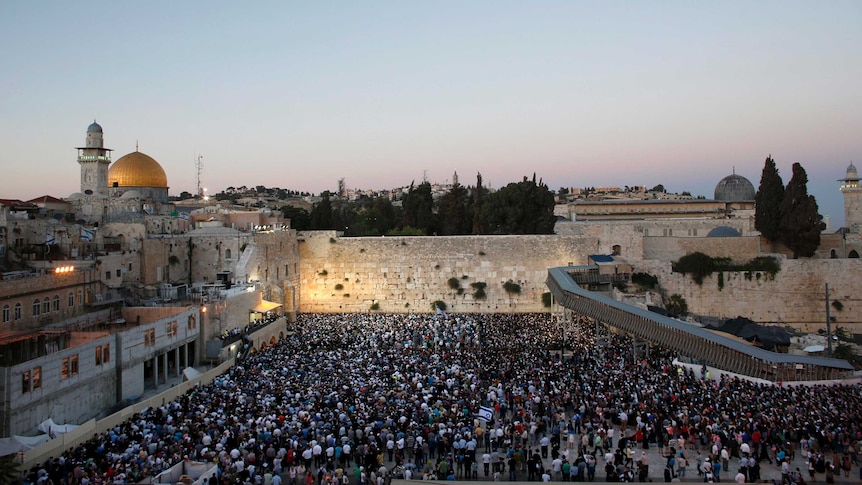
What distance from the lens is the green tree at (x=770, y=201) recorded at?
28.6 metres

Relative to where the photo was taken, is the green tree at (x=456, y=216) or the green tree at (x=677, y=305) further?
the green tree at (x=456, y=216)

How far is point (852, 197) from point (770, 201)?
9.49 m

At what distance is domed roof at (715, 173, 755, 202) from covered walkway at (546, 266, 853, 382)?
27.6 m

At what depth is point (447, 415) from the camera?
1267cm

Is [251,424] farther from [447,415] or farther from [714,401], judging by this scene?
[714,401]

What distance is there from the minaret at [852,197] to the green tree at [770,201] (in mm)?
8577

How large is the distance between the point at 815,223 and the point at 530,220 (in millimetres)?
12342

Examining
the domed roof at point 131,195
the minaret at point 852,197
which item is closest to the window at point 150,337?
the domed roof at point 131,195

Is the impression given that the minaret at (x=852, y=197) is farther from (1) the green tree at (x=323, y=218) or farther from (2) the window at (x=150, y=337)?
(2) the window at (x=150, y=337)

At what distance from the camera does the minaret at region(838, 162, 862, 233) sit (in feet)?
113

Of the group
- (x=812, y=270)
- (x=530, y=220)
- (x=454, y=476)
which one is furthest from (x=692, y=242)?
(x=454, y=476)

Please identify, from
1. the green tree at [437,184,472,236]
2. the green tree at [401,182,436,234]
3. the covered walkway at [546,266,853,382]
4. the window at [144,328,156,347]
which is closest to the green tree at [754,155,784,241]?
the covered walkway at [546,266,853,382]

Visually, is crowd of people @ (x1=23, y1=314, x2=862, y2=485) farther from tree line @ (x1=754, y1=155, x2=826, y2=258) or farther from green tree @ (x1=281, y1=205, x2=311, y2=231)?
green tree @ (x1=281, y1=205, x2=311, y2=231)

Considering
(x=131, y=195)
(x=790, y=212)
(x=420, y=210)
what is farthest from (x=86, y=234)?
(x=790, y=212)
